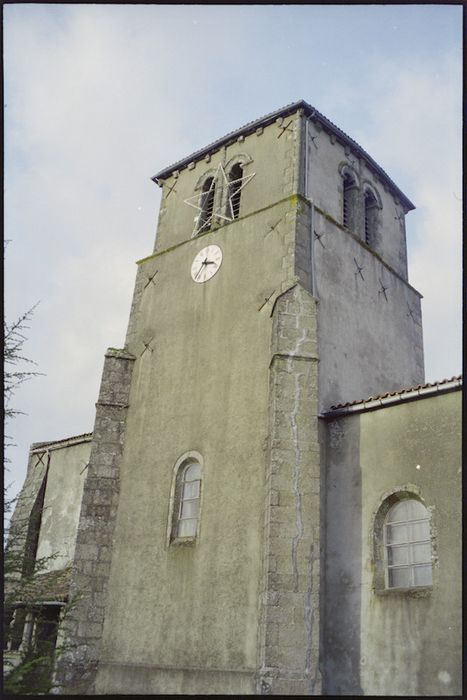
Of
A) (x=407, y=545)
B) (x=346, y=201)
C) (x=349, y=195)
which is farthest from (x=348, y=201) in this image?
(x=407, y=545)

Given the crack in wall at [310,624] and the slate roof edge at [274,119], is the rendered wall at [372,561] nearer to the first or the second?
the crack in wall at [310,624]

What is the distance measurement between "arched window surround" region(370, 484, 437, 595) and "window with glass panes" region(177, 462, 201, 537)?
337 centimetres

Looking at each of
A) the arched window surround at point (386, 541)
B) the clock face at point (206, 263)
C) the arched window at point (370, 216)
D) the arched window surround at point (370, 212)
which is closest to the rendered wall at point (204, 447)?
the clock face at point (206, 263)

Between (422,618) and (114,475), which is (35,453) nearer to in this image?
(114,475)

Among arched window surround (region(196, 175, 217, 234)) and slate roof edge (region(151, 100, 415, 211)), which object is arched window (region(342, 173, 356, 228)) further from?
arched window surround (region(196, 175, 217, 234))

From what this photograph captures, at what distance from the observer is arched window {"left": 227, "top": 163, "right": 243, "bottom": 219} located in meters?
16.0

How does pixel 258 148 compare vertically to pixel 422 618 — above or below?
above

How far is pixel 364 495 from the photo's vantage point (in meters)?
11.1

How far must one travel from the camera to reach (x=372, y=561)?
10617mm

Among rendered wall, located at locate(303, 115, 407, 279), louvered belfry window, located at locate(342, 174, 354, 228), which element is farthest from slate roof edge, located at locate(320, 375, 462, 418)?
louvered belfry window, located at locate(342, 174, 354, 228)

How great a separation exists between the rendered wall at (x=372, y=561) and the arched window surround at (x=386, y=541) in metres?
0.05

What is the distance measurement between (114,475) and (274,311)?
16.1ft

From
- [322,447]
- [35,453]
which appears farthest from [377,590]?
[35,453]

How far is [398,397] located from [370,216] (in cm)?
757
